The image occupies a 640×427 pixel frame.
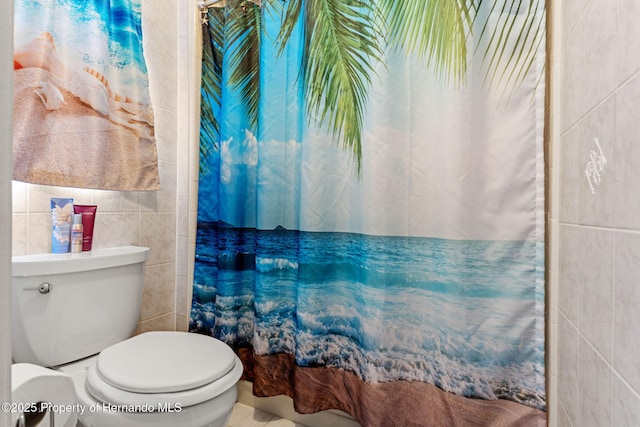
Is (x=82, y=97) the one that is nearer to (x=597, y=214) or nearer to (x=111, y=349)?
(x=111, y=349)

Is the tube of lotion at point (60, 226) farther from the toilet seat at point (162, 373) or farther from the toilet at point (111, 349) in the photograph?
the toilet seat at point (162, 373)

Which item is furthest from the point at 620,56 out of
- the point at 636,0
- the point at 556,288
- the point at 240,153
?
the point at 240,153

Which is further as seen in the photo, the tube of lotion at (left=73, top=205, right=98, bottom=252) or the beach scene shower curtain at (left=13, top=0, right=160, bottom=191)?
the tube of lotion at (left=73, top=205, right=98, bottom=252)

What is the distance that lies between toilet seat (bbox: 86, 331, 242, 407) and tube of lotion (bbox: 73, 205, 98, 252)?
14.9 inches

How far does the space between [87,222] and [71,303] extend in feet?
0.92

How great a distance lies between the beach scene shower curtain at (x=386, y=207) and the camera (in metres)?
0.86

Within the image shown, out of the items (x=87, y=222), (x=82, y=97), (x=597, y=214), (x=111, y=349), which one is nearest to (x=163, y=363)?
(x=111, y=349)

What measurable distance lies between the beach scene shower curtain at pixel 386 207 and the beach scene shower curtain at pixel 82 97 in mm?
323

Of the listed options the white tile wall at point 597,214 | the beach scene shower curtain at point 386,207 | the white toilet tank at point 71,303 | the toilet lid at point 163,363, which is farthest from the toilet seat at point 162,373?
the white tile wall at point 597,214

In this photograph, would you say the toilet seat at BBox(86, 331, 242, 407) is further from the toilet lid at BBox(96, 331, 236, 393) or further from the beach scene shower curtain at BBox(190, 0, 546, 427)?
the beach scene shower curtain at BBox(190, 0, 546, 427)

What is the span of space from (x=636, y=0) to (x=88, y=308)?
1431mm

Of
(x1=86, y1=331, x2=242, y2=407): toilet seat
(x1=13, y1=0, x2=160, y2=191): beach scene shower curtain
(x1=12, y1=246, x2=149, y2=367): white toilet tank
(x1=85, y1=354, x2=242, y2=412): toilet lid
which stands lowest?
(x1=85, y1=354, x2=242, y2=412): toilet lid

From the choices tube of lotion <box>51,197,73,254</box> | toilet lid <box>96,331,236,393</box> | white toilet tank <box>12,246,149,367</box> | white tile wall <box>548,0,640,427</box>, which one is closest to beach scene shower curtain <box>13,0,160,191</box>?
tube of lotion <box>51,197,73,254</box>

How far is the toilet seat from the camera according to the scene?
0.74 meters
